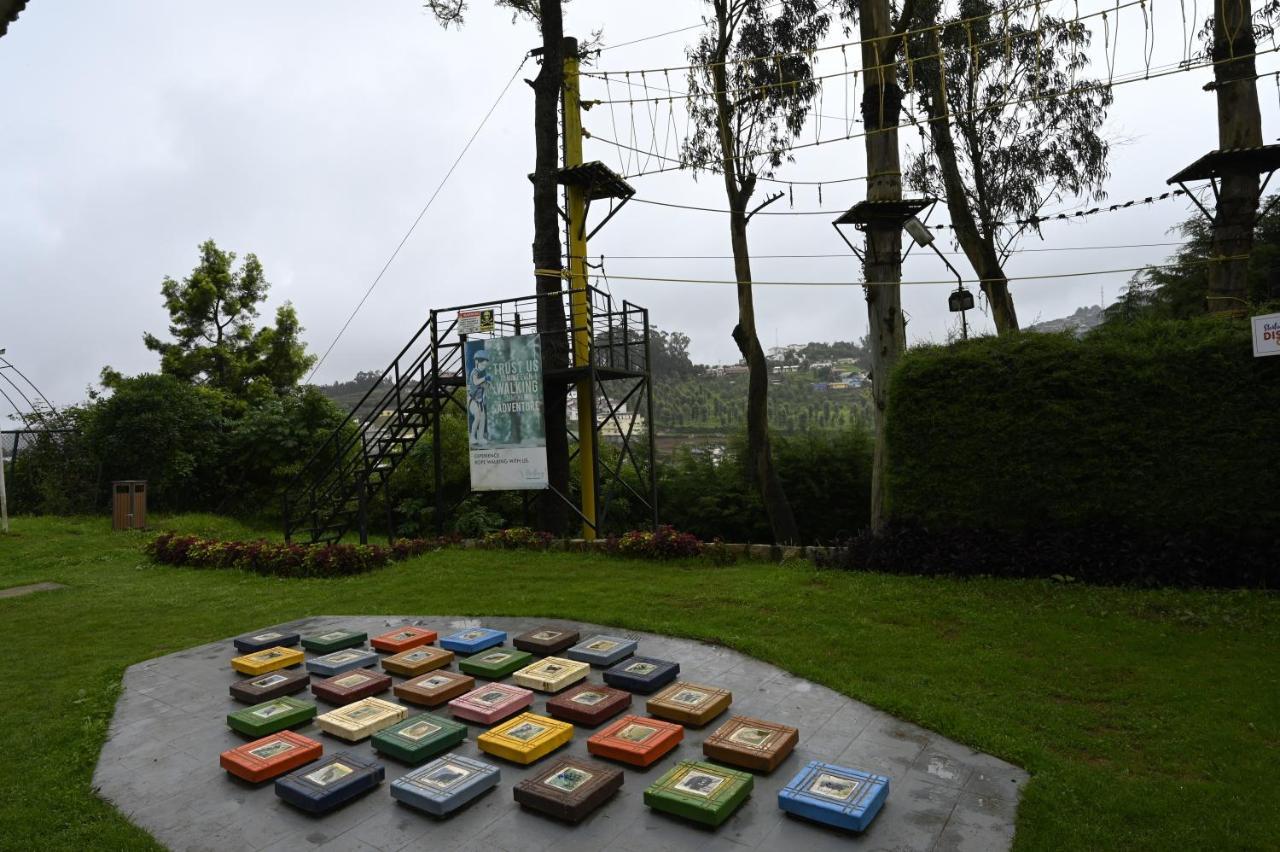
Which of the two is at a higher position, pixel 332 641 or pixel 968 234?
pixel 968 234

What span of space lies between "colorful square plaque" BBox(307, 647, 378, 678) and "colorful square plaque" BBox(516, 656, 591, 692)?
4.60 feet

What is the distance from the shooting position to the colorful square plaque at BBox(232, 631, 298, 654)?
253 inches

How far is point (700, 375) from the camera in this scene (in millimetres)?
34219

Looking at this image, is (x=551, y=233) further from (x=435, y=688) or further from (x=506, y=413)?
(x=435, y=688)

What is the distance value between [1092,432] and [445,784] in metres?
6.96

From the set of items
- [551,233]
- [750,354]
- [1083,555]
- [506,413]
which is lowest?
[1083,555]

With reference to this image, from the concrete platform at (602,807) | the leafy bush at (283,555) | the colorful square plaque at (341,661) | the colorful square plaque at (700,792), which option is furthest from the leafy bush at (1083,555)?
the leafy bush at (283,555)


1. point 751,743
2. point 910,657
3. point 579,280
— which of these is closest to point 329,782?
point 751,743

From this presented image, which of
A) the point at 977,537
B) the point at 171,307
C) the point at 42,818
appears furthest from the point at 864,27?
the point at 171,307

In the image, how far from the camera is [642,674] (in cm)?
516

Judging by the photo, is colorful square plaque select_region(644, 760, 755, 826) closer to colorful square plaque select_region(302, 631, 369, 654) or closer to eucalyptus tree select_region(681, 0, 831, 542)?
colorful square plaque select_region(302, 631, 369, 654)

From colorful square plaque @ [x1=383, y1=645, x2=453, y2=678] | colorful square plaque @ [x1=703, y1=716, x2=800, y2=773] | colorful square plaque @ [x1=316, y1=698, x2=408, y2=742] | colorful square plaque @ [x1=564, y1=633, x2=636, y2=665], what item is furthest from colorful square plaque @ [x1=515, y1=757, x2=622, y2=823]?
colorful square plaque @ [x1=383, y1=645, x2=453, y2=678]

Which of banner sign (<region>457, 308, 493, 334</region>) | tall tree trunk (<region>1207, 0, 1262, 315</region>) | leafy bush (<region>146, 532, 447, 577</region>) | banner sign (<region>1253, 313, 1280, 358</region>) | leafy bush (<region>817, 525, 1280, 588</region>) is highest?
tall tree trunk (<region>1207, 0, 1262, 315</region>)

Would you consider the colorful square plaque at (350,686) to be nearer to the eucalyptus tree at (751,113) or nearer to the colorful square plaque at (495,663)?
the colorful square plaque at (495,663)
